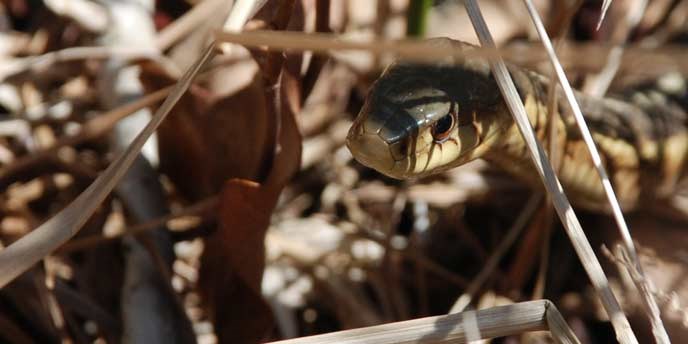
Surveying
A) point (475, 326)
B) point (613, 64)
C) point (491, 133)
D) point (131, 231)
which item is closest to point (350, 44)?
point (475, 326)

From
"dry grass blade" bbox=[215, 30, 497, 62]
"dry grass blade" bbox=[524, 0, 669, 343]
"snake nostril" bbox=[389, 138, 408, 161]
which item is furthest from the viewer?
"snake nostril" bbox=[389, 138, 408, 161]

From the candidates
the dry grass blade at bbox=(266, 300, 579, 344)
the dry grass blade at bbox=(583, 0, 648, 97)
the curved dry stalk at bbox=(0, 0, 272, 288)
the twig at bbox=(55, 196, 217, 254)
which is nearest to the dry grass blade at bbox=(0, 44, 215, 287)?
the curved dry stalk at bbox=(0, 0, 272, 288)

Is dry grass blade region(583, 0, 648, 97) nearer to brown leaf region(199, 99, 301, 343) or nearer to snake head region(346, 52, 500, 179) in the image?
snake head region(346, 52, 500, 179)

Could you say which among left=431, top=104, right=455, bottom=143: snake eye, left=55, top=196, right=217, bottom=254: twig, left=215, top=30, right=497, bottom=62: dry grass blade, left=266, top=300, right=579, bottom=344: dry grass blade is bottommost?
left=55, top=196, right=217, bottom=254: twig

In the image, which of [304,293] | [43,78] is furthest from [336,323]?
[43,78]

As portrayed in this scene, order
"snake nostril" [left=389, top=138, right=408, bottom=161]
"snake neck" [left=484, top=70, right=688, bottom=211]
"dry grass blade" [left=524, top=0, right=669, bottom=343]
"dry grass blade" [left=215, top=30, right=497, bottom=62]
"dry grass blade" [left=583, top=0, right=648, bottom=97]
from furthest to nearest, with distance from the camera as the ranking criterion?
1. "dry grass blade" [left=583, top=0, right=648, bottom=97]
2. "snake neck" [left=484, top=70, right=688, bottom=211]
3. "snake nostril" [left=389, top=138, right=408, bottom=161]
4. "dry grass blade" [left=524, top=0, right=669, bottom=343]
5. "dry grass blade" [left=215, top=30, right=497, bottom=62]

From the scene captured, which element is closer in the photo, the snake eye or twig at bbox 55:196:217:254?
the snake eye

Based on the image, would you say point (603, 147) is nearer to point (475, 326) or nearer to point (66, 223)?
point (475, 326)

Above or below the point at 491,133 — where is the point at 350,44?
above
